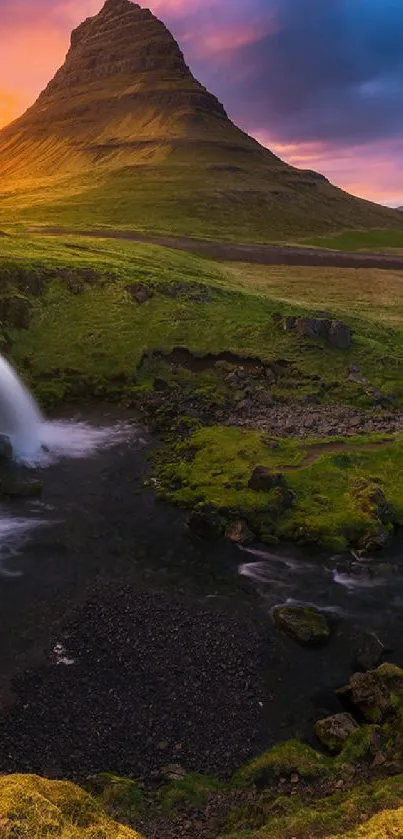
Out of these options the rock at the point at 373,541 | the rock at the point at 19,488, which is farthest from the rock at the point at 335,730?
the rock at the point at 19,488

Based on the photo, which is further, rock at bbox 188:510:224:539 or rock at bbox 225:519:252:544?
rock at bbox 188:510:224:539

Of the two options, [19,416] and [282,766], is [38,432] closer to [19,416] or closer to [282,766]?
[19,416]

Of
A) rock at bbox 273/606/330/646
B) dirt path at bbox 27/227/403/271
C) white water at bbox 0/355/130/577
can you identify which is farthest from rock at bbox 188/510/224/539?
dirt path at bbox 27/227/403/271

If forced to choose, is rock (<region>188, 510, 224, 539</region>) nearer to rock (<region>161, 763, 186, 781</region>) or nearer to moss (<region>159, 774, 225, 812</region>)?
rock (<region>161, 763, 186, 781</region>)

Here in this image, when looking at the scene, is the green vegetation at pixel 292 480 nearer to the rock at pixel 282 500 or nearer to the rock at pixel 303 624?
the rock at pixel 282 500

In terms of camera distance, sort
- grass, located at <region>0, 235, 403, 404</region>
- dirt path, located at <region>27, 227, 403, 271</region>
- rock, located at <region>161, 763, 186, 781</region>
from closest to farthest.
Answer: rock, located at <region>161, 763, 186, 781</region> → grass, located at <region>0, 235, 403, 404</region> → dirt path, located at <region>27, 227, 403, 271</region>

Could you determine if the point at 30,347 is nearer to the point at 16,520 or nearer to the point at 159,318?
the point at 159,318
